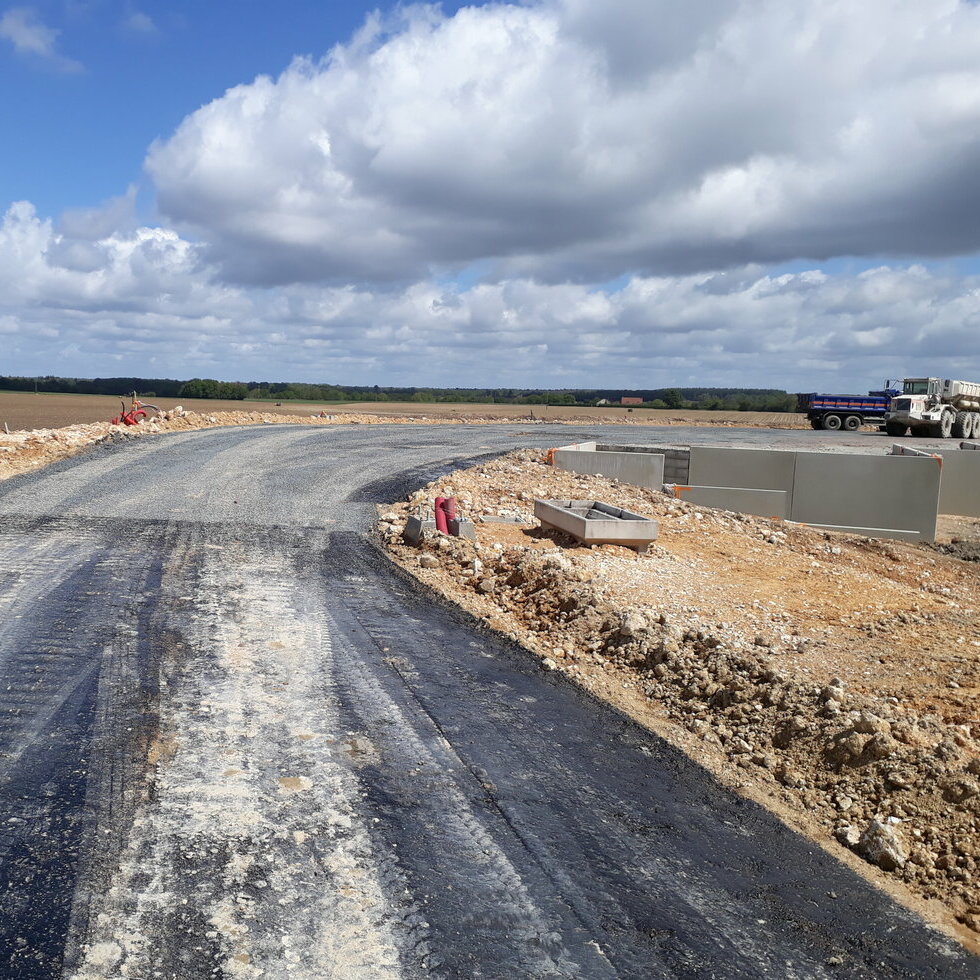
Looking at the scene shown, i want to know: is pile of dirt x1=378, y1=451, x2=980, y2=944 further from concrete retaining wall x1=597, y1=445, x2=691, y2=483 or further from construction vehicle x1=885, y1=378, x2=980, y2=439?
construction vehicle x1=885, y1=378, x2=980, y2=439

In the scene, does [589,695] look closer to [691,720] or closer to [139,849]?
[691,720]

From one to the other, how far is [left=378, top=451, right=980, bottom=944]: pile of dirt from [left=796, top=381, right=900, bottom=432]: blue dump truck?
28910 mm

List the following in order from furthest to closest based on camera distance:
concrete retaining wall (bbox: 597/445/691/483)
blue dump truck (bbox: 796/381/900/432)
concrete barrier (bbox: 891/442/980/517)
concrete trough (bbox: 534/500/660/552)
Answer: blue dump truck (bbox: 796/381/900/432)
concrete barrier (bbox: 891/442/980/517)
concrete retaining wall (bbox: 597/445/691/483)
concrete trough (bbox: 534/500/660/552)

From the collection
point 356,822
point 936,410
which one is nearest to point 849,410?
point 936,410

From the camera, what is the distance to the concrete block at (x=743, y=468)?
56.7 ft

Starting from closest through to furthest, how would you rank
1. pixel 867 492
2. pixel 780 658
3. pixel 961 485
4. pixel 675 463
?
pixel 780 658 → pixel 867 492 → pixel 675 463 → pixel 961 485

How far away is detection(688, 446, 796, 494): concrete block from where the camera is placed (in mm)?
17297

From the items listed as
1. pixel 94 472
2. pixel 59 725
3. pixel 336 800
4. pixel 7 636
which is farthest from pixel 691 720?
pixel 94 472

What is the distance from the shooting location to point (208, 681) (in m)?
5.64

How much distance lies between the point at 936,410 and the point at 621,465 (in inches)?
967

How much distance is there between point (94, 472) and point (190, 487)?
2.33m

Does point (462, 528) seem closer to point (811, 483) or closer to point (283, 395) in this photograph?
point (811, 483)

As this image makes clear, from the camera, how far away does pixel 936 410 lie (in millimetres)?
35562

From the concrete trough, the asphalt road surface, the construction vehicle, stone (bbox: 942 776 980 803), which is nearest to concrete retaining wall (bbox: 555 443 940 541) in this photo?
the concrete trough
